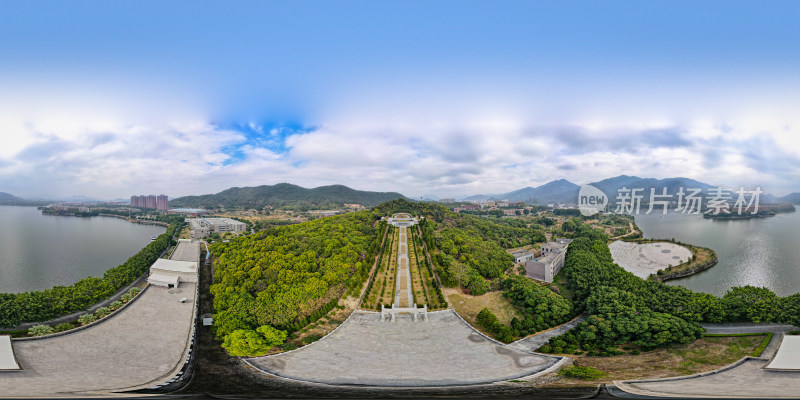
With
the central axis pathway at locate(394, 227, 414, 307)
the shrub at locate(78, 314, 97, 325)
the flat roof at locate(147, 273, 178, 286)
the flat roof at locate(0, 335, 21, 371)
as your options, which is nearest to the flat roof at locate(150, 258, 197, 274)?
the flat roof at locate(147, 273, 178, 286)

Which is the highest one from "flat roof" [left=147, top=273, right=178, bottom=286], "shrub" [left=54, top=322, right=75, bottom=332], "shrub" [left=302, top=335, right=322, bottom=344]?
"flat roof" [left=147, top=273, right=178, bottom=286]

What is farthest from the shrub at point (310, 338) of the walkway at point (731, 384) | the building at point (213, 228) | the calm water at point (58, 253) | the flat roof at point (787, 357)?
the building at point (213, 228)

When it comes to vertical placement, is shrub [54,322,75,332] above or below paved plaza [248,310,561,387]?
above

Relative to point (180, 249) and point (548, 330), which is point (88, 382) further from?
point (180, 249)

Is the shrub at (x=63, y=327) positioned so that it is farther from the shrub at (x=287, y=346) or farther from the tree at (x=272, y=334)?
the shrub at (x=287, y=346)

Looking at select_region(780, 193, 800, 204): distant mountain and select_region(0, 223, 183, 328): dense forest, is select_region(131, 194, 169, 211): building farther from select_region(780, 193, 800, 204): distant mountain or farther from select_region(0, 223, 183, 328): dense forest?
select_region(780, 193, 800, 204): distant mountain

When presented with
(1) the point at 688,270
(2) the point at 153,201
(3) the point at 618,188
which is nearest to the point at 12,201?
(2) the point at 153,201

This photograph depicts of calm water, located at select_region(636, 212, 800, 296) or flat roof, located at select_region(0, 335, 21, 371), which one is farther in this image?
calm water, located at select_region(636, 212, 800, 296)
